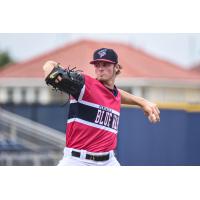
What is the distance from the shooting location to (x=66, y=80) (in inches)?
211

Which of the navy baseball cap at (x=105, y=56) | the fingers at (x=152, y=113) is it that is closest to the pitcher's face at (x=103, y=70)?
the navy baseball cap at (x=105, y=56)

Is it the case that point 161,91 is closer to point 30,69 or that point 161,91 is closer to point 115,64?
point 30,69

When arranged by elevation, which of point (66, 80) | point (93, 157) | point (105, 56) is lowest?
point (93, 157)

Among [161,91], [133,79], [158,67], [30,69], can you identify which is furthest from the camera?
[158,67]

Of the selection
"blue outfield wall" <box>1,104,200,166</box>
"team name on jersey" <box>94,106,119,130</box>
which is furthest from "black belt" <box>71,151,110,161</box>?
"blue outfield wall" <box>1,104,200,166</box>

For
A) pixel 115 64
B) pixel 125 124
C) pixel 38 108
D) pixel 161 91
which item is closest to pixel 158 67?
pixel 161 91

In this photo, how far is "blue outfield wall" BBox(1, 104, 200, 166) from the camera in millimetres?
8617

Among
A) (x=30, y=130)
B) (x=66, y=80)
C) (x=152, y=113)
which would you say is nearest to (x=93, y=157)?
(x=152, y=113)

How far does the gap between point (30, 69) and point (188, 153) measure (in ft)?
48.5

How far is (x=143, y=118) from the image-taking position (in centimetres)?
936

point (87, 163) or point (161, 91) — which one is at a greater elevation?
point (87, 163)

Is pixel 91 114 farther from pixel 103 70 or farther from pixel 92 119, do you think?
pixel 103 70

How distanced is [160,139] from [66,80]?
404 cm

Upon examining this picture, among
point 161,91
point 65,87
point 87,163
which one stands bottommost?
point 161,91
